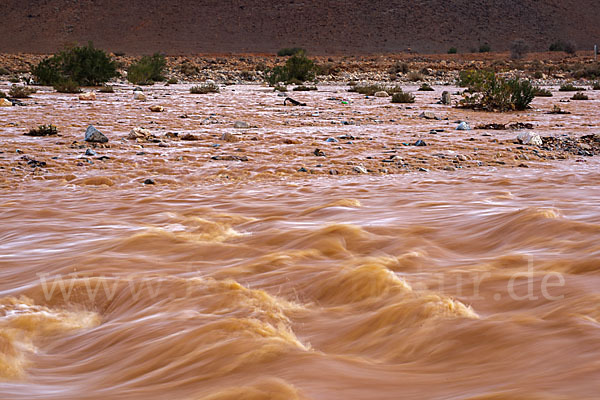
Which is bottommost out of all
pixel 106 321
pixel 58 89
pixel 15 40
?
pixel 106 321

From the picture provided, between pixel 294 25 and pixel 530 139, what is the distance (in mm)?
56969

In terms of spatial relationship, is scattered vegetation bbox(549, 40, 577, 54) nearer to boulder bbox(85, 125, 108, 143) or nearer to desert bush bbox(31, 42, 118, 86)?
desert bush bbox(31, 42, 118, 86)

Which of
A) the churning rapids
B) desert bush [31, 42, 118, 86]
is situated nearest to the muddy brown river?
the churning rapids

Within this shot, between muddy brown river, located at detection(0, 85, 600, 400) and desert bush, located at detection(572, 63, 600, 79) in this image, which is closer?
muddy brown river, located at detection(0, 85, 600, 400)

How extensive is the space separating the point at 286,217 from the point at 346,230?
0.73 metres

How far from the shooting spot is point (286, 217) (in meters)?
4.78

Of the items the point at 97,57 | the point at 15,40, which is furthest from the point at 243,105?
the point at 15,40

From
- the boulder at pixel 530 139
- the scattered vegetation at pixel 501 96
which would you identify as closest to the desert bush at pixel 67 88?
the scattered vegetation at pixel 501 96

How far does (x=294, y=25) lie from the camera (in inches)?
2459

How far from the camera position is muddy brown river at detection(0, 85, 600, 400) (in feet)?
7.30

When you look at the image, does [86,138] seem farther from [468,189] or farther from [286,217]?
[468,189]

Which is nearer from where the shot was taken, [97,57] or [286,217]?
[286,217]

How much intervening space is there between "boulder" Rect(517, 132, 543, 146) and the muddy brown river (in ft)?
1.24

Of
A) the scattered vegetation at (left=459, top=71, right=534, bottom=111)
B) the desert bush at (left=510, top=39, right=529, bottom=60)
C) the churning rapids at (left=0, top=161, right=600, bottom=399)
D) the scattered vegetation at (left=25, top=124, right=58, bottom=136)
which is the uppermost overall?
the desert bush at (left=510, top=39, right=529, bottom=60)
